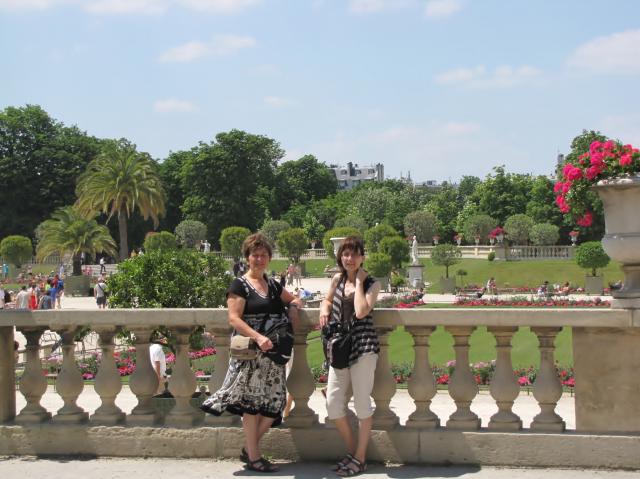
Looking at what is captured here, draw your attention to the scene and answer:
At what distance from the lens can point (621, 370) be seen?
5.95m

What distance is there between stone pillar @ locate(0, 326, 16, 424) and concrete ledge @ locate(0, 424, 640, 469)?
16cm

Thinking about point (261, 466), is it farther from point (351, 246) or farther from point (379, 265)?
point (379, 265)

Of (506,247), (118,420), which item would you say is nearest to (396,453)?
(118,420)

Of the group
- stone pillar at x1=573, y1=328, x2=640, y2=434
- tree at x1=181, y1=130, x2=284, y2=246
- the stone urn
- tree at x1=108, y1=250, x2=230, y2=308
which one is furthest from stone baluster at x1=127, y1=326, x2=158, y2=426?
tree at x1=181, y1=130, x2=284, y2=246

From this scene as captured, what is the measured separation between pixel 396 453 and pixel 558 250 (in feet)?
200

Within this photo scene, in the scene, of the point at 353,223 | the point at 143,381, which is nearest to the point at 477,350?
the point at 143,381

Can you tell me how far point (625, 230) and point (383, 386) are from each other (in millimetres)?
1928

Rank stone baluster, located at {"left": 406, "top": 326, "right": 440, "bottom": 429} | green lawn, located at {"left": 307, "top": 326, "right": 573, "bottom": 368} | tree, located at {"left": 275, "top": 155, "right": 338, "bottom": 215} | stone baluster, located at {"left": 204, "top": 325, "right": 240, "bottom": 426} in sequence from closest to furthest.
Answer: stone baluster, located at {"left": 406, "top": 326, "right": 440, "bottom": 429} < stone baluster, located at {"left": 204, "top": 325, "right": 240, "bottom": 426} < green lawn, located at {"left": 307, "top": 326, "right": 573, "bottom": 368} < tree, located at {"left": 275, "top": 155, "right": 338, "bottom": 215}

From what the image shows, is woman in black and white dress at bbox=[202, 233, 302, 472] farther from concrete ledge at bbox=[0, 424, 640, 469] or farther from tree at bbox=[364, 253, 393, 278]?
tree at bbox=[364, 253, 393, 278]

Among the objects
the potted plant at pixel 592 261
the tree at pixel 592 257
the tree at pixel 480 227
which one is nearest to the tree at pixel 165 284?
the potted plant at pixel 592 261

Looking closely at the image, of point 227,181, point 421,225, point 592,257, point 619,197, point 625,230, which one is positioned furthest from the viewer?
point 227,181

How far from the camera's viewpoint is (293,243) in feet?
208

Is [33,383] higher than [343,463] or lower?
higher

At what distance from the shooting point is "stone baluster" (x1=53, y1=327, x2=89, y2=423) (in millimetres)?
6555
